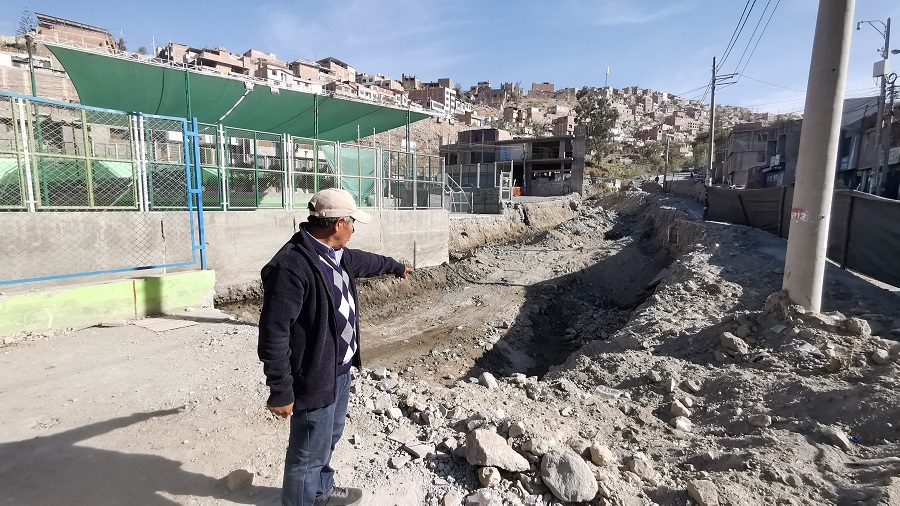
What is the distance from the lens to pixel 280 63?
78.4 meters

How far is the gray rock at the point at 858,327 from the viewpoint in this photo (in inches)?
171

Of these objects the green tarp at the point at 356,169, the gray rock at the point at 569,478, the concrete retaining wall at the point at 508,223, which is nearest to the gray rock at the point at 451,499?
the gray rock at the point at 569,478

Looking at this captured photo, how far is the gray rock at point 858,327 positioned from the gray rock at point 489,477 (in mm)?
4399

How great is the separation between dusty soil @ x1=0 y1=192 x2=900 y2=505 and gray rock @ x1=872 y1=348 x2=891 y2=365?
2 centimetres

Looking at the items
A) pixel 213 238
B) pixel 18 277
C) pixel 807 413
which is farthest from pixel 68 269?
pixel 807 413

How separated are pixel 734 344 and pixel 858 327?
3.75ft

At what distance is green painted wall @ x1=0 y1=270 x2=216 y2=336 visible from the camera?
4859mm

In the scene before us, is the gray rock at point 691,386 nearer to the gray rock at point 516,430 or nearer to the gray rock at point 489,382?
the gray rock at point 489,382

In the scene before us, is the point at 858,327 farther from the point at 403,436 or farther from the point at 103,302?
the point at 103,302

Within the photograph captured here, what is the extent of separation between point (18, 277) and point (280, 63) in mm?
85265

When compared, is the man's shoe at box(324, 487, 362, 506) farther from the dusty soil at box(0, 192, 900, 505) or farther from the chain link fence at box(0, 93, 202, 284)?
the chain link fence at box(0, 93, 202, 284)

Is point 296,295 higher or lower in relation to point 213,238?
higher

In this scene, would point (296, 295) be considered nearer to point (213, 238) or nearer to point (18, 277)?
point (18, 277)

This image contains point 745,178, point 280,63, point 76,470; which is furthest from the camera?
point 280,63
